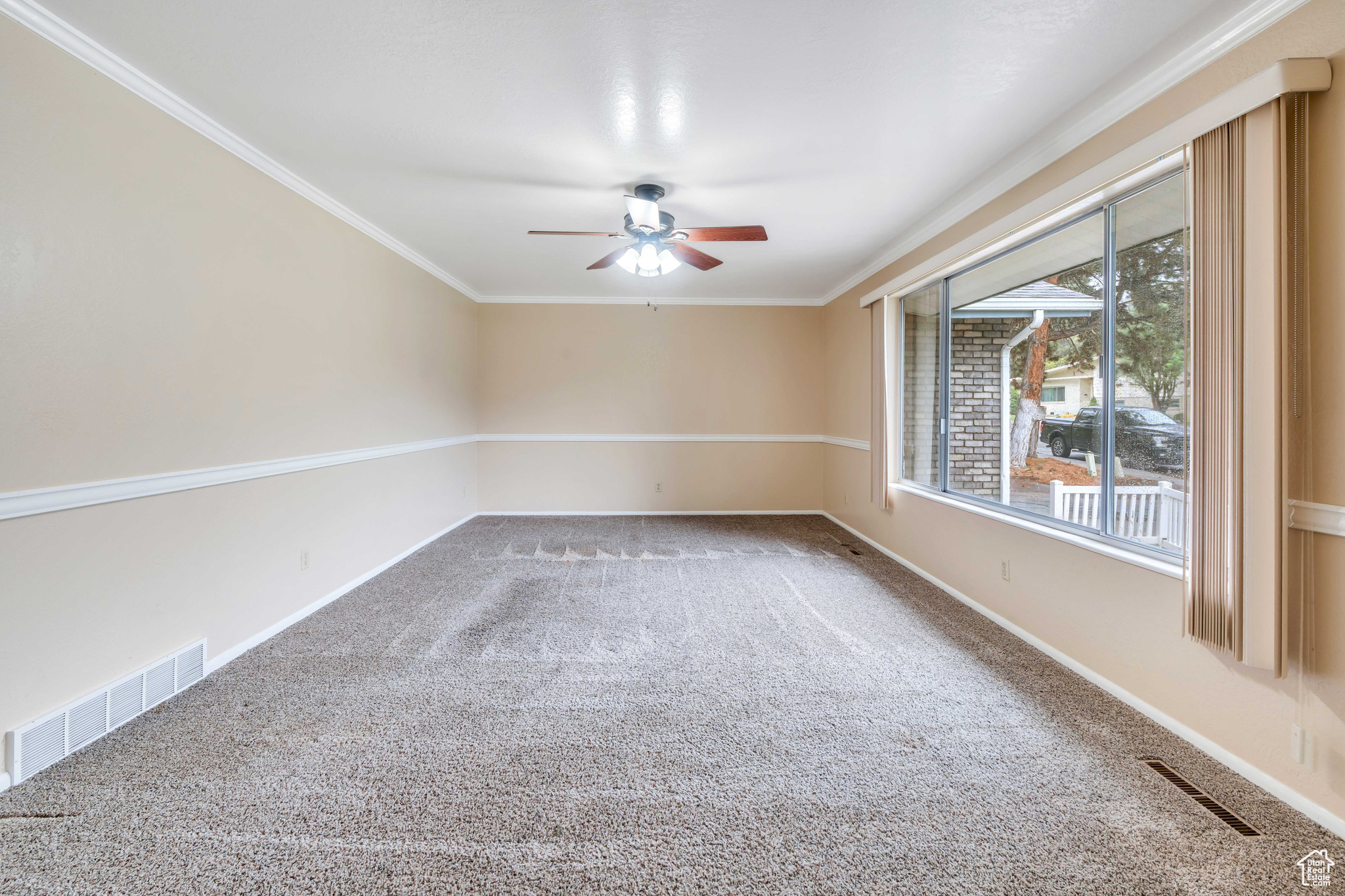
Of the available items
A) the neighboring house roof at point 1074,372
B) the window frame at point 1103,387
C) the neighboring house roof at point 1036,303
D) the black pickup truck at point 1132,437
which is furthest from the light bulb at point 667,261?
the black pickup truck at point 1132,437

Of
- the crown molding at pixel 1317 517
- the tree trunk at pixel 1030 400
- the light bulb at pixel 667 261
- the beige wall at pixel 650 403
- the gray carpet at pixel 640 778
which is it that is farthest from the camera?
the beige wall at pixel 650 403

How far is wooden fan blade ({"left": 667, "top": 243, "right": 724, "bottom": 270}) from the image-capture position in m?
3.37

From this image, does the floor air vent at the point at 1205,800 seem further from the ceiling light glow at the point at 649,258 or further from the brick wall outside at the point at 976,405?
the ceiling light glow at the point at 649,258

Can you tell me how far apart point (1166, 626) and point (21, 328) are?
404cm

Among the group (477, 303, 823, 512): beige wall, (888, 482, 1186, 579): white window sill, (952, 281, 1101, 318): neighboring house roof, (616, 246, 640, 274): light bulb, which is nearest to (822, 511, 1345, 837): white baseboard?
(888, 482, 1186, 579): white window sill

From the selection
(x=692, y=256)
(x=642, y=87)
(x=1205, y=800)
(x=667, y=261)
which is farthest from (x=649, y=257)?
(x=1205, y=800)

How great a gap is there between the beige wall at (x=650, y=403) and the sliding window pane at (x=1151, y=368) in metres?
3.78

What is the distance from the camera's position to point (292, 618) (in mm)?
2922

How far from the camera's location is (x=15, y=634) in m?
1.68

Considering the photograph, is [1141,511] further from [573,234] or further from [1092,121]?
[573,234]

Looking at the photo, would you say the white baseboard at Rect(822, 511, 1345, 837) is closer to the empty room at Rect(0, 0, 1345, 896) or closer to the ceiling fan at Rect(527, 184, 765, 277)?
the empty room at Rect(0, 0, 1345, 896)

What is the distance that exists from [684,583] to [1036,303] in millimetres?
2629

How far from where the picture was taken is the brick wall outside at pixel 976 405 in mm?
3162

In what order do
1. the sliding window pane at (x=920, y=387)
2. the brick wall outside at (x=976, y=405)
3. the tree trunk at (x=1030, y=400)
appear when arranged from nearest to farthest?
the tree trunk at (x=1030, y=400), the brick wall outside at (x=976, y=405), the sliding window pane at (x=920, y=387)
